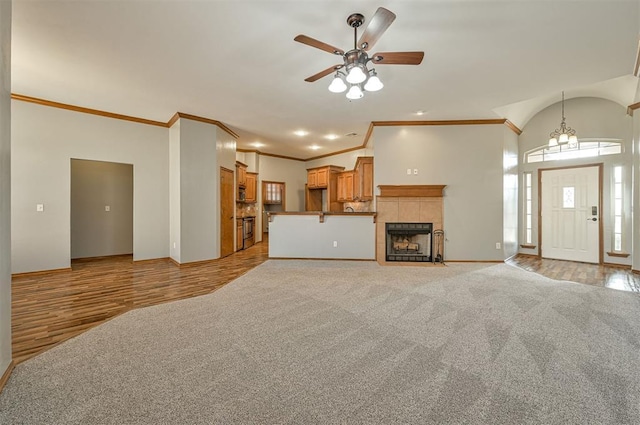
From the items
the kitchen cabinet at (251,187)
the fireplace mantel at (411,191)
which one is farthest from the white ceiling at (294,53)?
the kitchen cabinet at (251,187)

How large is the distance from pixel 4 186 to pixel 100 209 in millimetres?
5214

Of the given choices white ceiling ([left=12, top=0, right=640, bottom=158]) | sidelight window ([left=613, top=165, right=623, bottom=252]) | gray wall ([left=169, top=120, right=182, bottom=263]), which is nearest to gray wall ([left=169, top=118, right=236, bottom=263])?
gray wall ([left=169, top=120, right=182, bottom=263])

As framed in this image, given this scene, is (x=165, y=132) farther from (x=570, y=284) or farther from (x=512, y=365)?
(x=570, y=284)

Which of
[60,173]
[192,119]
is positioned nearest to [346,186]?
[192,119]

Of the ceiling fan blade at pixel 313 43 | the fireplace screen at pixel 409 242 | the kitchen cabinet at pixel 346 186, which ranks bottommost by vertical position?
the fireplace screen at pixel 409 242

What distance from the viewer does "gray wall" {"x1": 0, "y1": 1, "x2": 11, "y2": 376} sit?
5.55ft

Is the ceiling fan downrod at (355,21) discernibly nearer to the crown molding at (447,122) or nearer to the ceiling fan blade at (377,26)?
the ceiling fan blade at (377,26)

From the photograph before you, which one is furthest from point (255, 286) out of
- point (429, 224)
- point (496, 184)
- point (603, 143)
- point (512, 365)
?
point (603, 143)

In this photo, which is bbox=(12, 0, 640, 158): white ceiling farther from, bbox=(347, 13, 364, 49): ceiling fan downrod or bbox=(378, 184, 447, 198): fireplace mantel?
bbox=(378, 184, 447, 198): fireplace mantel

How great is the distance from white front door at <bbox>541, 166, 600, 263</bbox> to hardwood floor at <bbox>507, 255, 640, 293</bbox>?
318mm

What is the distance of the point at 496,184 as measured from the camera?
17.8 feet

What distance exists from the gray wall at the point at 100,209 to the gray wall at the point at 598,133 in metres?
9.47

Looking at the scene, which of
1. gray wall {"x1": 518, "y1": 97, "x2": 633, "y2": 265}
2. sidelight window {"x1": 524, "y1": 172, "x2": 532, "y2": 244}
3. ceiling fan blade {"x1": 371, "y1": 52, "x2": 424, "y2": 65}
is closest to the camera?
ceiling fan blade {"x1": 371, "y1": 52, "x2": 424, "y2": 65}

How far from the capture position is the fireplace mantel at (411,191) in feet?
17.9
